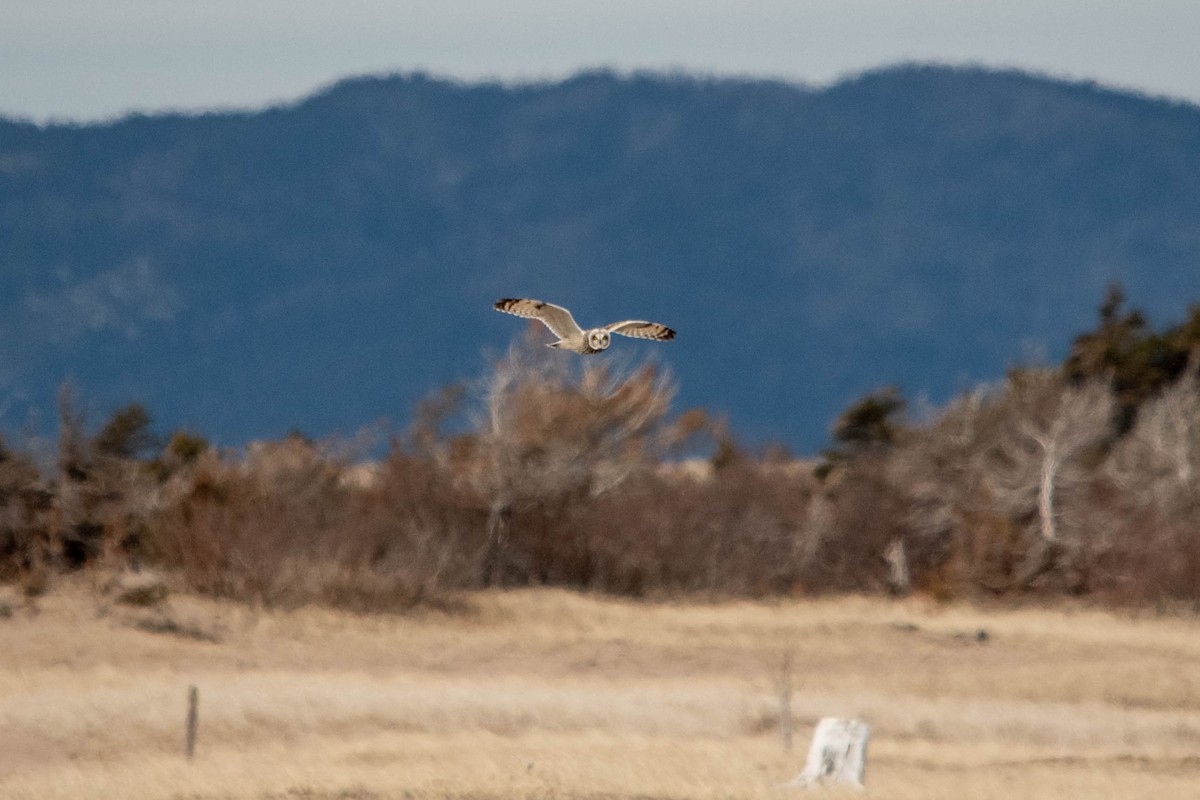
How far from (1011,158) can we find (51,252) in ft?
315

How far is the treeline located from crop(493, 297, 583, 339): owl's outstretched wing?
25158mm

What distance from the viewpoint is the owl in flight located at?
9992 mm

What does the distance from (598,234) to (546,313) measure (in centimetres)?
15527

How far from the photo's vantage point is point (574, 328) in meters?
10.3

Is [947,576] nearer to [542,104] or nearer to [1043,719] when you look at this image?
[1043,719]

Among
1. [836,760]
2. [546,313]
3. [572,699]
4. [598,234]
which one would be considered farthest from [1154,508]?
[598,234]

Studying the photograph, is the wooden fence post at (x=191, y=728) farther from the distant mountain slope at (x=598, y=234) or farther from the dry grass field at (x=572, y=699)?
Result: the distant mountain slope at (x=598, y=234)

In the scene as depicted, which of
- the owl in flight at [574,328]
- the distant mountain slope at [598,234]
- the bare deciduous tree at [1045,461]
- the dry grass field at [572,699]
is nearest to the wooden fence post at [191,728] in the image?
the dry grass field at [572,699]

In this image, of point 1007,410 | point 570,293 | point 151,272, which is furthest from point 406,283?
point 1007,410

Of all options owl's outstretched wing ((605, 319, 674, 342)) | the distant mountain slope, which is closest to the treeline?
owl's outstretched wing ((605, 319, 674, 342))

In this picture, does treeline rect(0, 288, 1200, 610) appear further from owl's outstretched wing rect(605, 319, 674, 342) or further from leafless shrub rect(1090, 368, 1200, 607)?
owl's outstretched wing rect(605, 319, 674, 342)

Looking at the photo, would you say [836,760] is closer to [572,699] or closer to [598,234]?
[572,699]

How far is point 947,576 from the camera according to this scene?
4191cm

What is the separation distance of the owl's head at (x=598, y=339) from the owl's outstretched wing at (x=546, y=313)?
0.08m
